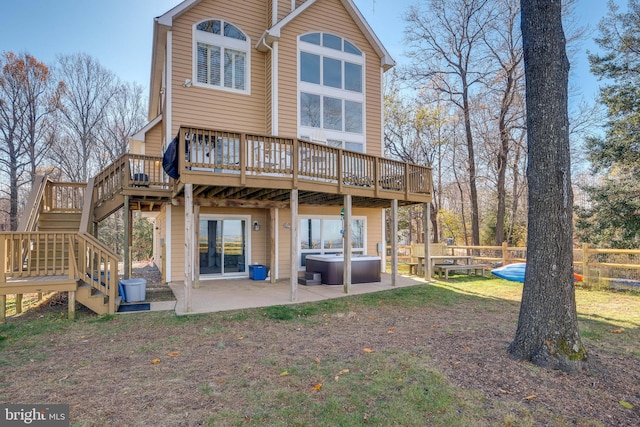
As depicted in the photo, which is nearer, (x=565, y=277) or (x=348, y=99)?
(x=565, y=277)

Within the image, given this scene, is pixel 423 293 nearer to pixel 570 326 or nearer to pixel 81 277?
pixel 570 326

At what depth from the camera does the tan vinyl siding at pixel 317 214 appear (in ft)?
37.0

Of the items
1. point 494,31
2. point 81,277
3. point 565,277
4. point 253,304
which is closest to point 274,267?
point 253,304

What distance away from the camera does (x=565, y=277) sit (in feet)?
13.5

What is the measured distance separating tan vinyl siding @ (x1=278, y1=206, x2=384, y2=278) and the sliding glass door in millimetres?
1141

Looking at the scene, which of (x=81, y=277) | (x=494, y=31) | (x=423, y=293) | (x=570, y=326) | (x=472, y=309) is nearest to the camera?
(x=570, y=326)

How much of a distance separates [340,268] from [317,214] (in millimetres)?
2409

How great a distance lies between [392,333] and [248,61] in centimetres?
931

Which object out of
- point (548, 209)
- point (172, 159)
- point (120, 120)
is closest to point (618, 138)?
point (548, 209)

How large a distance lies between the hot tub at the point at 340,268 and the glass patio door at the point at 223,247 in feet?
7.36

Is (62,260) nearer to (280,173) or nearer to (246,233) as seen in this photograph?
(280,173)

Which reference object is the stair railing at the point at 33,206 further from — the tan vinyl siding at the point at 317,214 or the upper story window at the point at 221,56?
the tan vinyl siding at the point at 317,214

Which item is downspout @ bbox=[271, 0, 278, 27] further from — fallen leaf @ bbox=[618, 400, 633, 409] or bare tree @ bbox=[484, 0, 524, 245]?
fallen leaf @ bbox=[618, 400, 633, 409]

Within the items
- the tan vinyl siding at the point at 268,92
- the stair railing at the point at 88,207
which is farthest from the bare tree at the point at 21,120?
the tan vinyl siding at the point at 268,92
